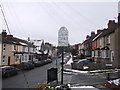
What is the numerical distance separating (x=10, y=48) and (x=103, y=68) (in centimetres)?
2007

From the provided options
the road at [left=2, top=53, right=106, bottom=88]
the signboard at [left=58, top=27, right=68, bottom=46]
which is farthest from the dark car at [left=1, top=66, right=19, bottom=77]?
the signboard at [left=58, top=27, right=68, bottom=46]

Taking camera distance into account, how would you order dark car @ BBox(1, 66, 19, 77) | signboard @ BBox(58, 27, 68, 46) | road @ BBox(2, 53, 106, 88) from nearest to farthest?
1. signboard @ BBox(58, 27, 68, 46)
2. road @ BBox(2, 53, 106, 88)
3. dark car @ BBox(1, 66, 19, 77)

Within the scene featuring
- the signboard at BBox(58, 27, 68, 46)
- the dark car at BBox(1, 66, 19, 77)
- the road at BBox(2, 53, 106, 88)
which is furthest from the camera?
the dark car at BBox(1, 66, 19, 77)

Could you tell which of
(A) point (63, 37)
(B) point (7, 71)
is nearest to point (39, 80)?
(B) point (7, 71)

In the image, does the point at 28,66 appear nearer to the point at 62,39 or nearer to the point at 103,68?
the point at 103,68

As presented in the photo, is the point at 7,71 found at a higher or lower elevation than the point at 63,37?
lower

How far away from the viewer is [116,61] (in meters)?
30.1

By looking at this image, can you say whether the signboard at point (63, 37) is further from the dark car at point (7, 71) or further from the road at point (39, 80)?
the dark car at point (7, 71)

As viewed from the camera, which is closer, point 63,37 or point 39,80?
point 63,37

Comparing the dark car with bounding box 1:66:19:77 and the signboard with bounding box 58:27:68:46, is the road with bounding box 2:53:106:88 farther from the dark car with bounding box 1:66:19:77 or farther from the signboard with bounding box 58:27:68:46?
the signboard with bounding box 58:27:68:46

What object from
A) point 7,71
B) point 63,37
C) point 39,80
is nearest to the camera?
point 63,37

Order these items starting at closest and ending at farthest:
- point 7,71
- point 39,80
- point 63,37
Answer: point 63,37 → point 39,80 → point 7,71

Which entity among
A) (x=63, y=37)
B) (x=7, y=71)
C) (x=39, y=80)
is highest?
(x=63, y=37)

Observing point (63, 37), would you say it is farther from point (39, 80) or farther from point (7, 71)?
point (7, 71)
